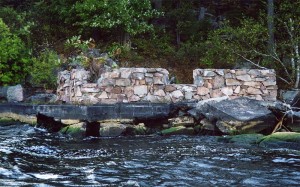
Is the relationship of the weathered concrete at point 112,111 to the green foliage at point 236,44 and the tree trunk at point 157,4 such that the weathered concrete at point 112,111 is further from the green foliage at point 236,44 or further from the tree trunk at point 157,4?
the tree trunk at point 157,4

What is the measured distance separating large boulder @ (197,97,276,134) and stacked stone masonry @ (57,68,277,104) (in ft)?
5.20

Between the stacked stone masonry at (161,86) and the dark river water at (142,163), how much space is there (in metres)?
2.53

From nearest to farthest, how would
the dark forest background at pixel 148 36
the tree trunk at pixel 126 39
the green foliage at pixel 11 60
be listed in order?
the green foliage at pixel 11 60 → the dark forest background at pixel 148 36 → the tree trunk at pixel 126 39

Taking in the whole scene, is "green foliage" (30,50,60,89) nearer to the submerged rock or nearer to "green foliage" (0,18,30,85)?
"green foliage" (0,18,30,85)

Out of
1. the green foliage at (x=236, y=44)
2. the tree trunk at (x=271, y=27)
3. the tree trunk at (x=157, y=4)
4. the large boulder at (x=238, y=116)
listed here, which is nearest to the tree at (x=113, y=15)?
the tree trunk at (x=157, y=4)

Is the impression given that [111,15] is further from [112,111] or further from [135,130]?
[135,130]

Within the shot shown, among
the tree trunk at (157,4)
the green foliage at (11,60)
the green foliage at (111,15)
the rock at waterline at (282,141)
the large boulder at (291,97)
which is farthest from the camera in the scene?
the tree trunk at (157,4)

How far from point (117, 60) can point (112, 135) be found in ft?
26.9

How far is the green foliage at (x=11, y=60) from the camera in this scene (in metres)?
18.0

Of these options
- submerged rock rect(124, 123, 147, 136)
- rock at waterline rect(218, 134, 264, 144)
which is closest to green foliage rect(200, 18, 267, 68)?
submerged rock rect(124, 123, 147, 136)

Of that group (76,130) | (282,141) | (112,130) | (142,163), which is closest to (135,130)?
(112,130)

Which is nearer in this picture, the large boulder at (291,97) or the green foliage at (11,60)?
the large boulder at (291,97)

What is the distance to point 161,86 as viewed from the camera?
14.1 m

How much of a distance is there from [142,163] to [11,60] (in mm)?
12178
